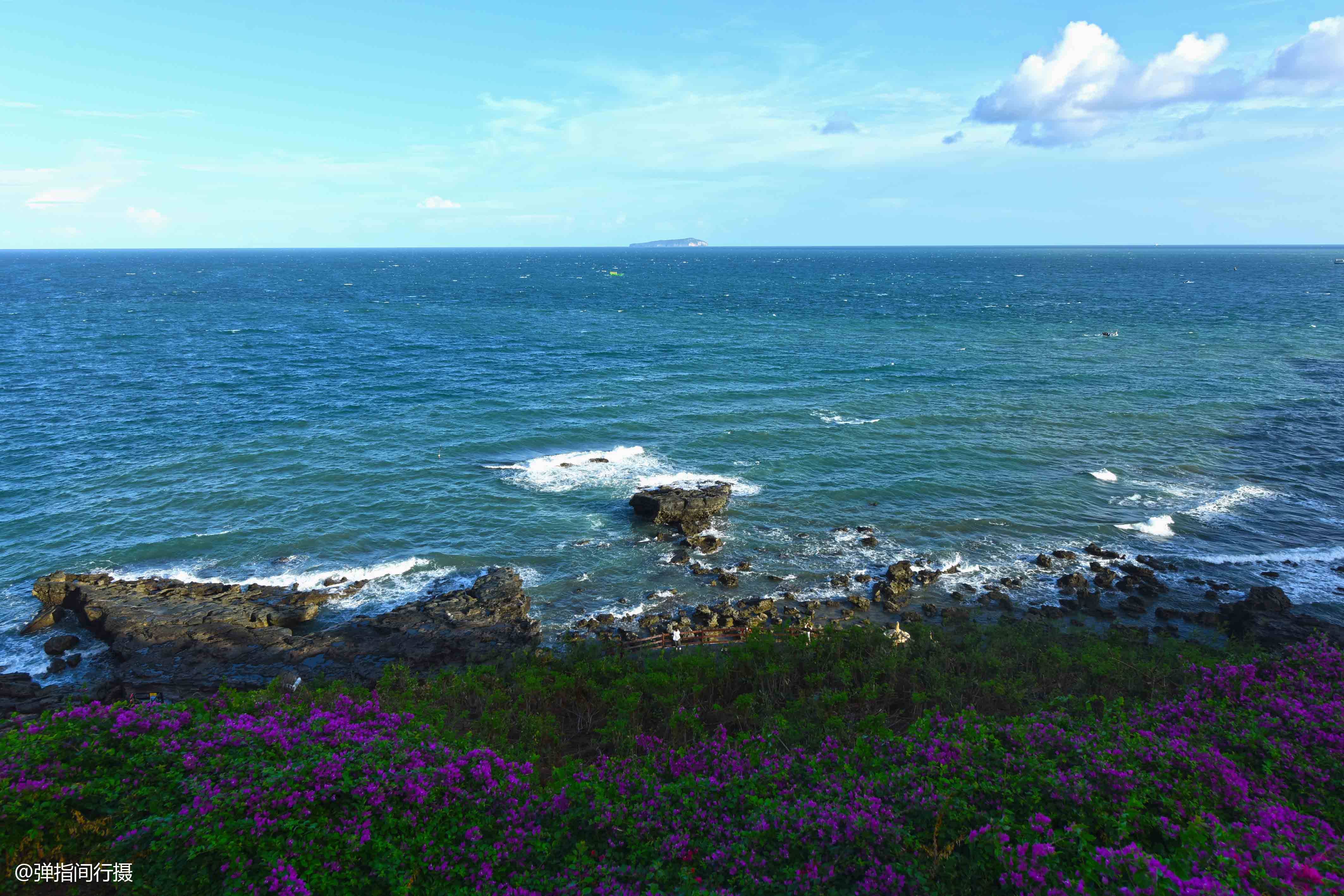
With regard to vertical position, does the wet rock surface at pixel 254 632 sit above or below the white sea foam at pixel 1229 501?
below

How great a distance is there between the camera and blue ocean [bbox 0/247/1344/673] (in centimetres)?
3234

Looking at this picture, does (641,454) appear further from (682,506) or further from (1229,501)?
(1229,501)

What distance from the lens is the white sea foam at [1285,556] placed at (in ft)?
104

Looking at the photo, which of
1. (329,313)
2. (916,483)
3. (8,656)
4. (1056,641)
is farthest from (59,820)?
(329,313)

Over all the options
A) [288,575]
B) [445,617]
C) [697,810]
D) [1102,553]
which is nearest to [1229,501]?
[1102,553]

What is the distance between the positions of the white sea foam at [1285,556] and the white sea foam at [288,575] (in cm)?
3602

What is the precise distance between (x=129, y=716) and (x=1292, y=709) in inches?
887

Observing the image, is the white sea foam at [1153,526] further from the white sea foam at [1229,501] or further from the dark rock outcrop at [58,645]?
the dark rock outcrop at [58,645]

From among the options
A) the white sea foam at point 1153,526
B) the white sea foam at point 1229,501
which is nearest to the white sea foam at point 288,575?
the white sea foam at point 1153,526

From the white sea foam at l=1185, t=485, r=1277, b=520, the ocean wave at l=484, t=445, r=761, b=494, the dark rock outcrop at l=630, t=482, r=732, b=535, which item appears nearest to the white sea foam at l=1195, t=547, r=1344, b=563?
the white sea foam at l=1185, t=485, r=1277, b=520

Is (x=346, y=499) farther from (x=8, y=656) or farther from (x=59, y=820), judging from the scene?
(x=59, y=820)

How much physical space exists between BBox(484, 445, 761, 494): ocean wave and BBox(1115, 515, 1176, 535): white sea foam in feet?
63.7

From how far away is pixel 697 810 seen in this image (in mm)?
11430

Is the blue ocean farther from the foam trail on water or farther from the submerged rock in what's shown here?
the submerged rock
